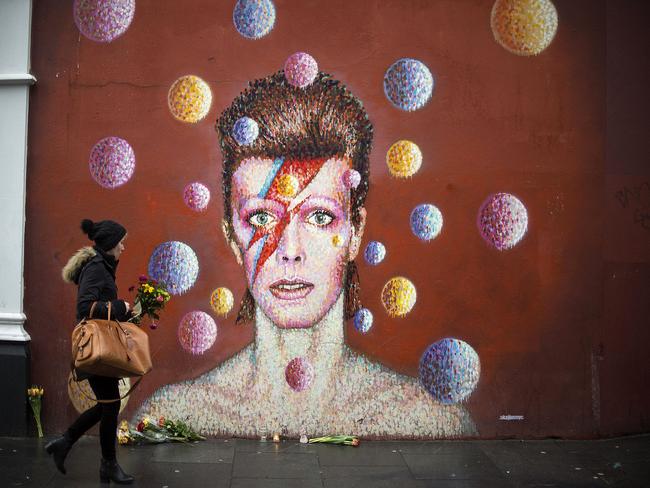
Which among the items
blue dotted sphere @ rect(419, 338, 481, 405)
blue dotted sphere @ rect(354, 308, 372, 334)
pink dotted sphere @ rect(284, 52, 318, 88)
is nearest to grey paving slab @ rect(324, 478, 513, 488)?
blue dotted sphere @ rect(419, 338, 481, 405)

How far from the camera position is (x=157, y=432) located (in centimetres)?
621

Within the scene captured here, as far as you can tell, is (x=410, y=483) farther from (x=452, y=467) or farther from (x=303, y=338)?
(x=303, y=338)

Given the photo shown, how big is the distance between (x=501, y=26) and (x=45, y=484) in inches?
207

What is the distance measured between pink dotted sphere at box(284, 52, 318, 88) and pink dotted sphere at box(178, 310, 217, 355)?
2.22 meters

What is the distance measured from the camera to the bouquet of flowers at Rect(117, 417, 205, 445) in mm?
6137

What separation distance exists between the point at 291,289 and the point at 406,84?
2085mm

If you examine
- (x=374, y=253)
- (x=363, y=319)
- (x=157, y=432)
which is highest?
(x=374, y=253)

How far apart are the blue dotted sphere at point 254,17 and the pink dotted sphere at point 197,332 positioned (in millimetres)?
2532

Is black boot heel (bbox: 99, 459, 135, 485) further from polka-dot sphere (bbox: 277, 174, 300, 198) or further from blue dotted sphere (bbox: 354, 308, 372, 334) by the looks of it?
polka-dot sphere (bbox: 277, 174, 300, 198)

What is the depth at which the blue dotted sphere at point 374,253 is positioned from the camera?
6.36 meters

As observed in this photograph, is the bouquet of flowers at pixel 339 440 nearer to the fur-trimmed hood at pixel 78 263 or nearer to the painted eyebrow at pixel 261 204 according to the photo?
the painted eyebrow at pixel 261 204

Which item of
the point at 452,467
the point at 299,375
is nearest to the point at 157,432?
the point at 299,375

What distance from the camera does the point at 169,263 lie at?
636cm

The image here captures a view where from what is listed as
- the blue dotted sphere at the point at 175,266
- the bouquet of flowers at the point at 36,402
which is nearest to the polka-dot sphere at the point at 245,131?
the blue dotted sphere at the point at 175,266
